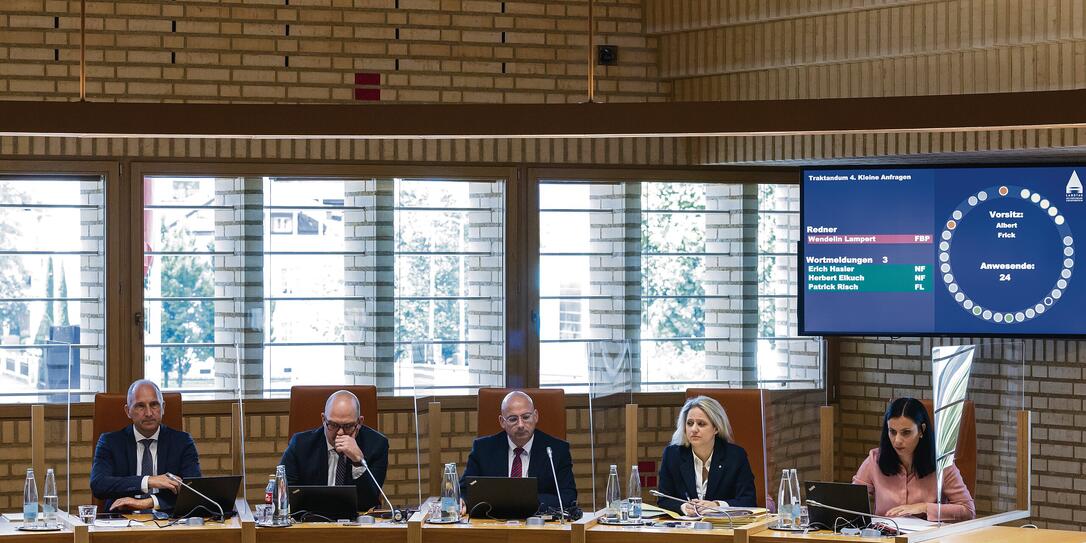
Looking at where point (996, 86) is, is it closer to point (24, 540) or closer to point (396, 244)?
point (396, 244)

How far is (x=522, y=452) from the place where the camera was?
5848 mm

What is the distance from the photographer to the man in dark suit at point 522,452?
18.9ft

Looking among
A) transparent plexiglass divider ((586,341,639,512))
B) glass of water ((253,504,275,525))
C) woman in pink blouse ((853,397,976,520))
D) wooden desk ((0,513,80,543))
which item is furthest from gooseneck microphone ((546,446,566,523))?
wooden desk ((0,513,80,543))

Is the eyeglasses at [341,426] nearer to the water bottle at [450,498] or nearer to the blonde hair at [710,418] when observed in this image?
the water bottle at [450,498]

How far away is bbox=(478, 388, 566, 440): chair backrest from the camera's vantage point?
20.1ft

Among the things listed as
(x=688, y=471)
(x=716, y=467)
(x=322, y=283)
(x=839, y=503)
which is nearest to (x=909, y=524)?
(x=839, y=503)

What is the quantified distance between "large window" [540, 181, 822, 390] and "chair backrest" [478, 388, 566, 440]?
144 cm

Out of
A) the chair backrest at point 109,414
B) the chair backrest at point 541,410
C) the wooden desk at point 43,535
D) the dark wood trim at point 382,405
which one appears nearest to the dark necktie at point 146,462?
the chair backrest at point 109,414

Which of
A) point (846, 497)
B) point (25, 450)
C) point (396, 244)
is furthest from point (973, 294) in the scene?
point (25, 450)

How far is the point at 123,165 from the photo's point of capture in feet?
23.2

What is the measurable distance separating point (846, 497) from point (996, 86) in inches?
96.4

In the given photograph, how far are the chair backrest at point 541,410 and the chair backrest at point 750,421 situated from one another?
0.59 m

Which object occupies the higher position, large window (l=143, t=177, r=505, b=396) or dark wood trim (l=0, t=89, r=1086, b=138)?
dark wood trim (l=0, t=89, r=1086, b=138)

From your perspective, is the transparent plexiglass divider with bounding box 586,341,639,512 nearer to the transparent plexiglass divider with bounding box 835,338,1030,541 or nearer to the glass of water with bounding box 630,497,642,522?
the transparent plexiglass divider with bounding box 835,338,1030,541
